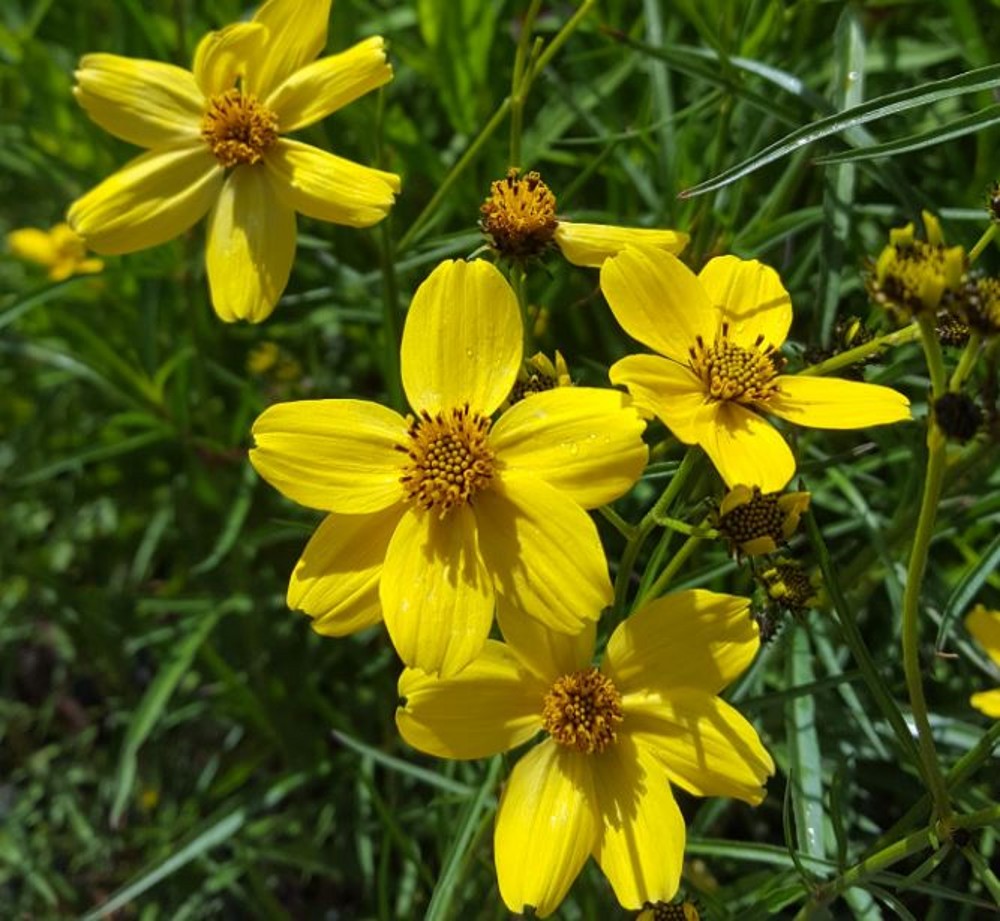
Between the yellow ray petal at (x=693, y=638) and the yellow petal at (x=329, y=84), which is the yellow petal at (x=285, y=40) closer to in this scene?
the yellow petal at (x=329, y=84)

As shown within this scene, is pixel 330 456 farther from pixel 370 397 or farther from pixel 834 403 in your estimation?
pixel 370 397

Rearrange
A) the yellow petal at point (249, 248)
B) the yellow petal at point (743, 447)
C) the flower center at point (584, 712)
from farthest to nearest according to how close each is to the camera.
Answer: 1. the yellow petal at point (249, 248)
2. the flower center at point (584, 712)
3. the yellow petal at point (743, 447)

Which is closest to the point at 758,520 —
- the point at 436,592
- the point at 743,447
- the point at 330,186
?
the point at 743,447

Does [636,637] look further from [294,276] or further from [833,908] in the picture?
[294,276]

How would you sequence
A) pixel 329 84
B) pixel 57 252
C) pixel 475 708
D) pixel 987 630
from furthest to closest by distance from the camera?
pixel 57 252 → pixel 329 84 → pixel 987 630 → pixel 475 708

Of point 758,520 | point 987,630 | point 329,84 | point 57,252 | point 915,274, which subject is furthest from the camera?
point 57,252

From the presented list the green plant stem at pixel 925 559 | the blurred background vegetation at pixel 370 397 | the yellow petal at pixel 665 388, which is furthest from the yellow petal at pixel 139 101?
the green plant stem at pixel 925 559

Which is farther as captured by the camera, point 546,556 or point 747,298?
point 747,298
